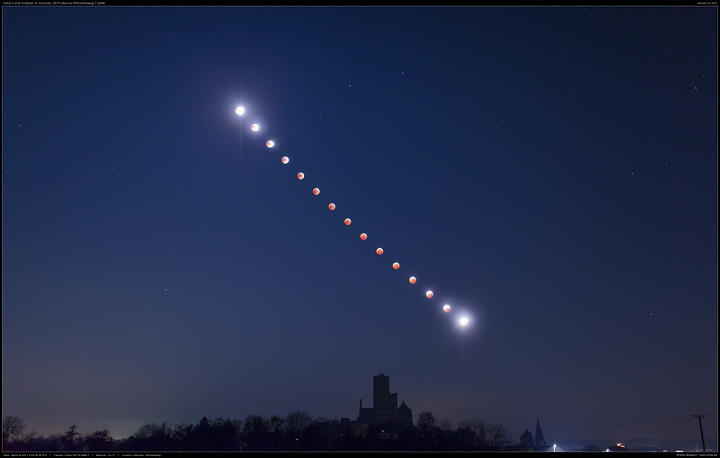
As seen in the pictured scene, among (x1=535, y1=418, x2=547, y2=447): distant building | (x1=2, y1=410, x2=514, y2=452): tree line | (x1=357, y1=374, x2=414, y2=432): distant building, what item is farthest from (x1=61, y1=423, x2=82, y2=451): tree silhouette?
(x1=535, y1=418, x2=547, y2=447): distant building

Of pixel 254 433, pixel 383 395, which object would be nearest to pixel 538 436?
pixel 383 395

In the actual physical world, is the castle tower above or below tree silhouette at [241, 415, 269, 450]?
above

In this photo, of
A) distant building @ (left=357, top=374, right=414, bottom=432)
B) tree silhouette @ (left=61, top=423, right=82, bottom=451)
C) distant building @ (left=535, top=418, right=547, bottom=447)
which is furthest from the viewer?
distant building @ (left=535, top=418, right=547, bottom=447)

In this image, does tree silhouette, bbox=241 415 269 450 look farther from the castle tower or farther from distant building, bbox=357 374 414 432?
the castle tower

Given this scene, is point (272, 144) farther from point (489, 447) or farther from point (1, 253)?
point (489, 447)

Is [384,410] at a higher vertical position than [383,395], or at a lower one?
lower

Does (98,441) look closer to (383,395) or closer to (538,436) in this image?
(383,395)

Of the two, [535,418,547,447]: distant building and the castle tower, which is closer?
the castle tower

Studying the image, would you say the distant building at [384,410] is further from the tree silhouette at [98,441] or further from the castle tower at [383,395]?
the tree silhouette at [98,441]
